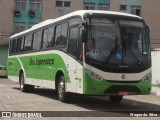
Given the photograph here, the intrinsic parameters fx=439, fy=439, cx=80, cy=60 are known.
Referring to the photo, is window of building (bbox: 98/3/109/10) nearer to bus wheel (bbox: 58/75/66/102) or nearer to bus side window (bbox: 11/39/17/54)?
bus side window (bbox: 11/39/17/54)

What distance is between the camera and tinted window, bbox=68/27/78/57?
14.6 meters

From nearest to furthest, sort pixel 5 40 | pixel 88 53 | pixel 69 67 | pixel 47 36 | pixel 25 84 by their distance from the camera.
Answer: pixel 88 53 → pixel 69 67 → pixel 47 36 → pixel 25 84 → pixel 5 40

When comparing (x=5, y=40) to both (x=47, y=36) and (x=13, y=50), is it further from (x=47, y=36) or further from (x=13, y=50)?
(x=47, y=36)

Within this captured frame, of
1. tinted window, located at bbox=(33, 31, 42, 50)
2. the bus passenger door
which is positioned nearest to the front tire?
the bus passenger door

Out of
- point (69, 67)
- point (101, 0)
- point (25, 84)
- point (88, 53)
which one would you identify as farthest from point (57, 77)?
point (101, 0)

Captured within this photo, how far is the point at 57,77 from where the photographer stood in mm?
16641

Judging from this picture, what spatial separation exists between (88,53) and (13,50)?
12208mm

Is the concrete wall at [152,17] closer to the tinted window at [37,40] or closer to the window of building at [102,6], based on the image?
the window of building at [102,6]

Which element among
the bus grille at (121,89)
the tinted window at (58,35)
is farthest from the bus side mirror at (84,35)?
the tinted window at (58,35)

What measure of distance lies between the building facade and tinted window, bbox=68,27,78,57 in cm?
3786

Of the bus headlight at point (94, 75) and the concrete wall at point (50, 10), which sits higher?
the concrete wall at point (50, 10)

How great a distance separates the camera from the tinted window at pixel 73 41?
14601mm

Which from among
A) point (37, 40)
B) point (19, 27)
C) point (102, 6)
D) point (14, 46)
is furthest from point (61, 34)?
point (102, 6)

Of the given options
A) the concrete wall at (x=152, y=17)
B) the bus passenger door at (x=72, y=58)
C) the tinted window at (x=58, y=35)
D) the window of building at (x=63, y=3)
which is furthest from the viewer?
the concrete wall at (x=152, y=17)
